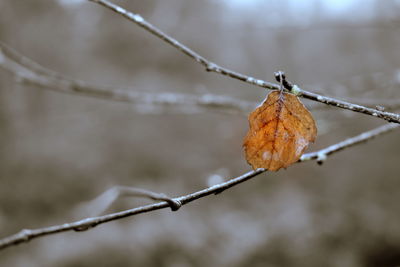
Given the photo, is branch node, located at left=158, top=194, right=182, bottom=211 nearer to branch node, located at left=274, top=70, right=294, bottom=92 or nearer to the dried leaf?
the dried leaf

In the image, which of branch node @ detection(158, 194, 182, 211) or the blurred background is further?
the blurred background

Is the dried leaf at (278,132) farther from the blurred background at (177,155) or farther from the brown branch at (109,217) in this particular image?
the blurred background at (177,155)

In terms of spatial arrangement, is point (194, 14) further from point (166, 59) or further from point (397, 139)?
point (397, 139)

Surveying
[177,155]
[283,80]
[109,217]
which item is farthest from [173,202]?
[177,155]

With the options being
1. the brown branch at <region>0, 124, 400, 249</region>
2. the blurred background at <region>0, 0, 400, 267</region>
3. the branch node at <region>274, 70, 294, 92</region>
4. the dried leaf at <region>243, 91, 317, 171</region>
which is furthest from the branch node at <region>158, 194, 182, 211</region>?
the blurred background at <region>0, 0, 400, 267</region>

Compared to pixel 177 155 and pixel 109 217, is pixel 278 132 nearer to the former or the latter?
pixel 109 217

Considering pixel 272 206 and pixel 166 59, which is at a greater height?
pixel 166 59

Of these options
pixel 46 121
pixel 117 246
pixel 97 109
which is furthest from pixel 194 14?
pixel 117 246
